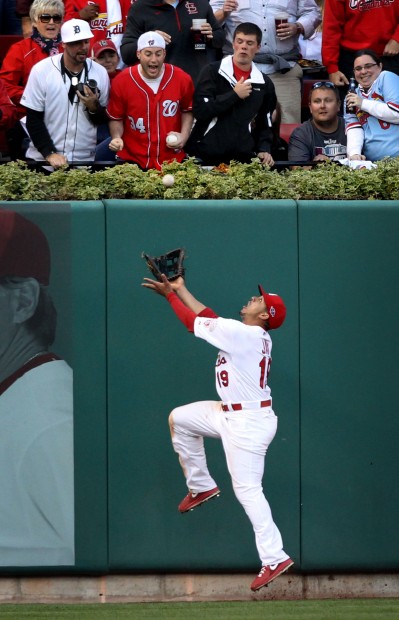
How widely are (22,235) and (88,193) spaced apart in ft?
1.96

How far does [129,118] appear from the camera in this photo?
32.4 ft

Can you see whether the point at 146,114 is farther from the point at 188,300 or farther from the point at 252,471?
the point at 252,471

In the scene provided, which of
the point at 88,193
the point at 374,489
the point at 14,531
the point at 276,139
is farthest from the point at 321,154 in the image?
the point at 14,531

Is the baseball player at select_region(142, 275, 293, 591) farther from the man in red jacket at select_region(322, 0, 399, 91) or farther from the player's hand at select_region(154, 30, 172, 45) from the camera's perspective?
the man in red jacket at select_region(322, 0, 399, 91)

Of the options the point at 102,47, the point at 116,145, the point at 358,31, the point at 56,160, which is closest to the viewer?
the point at 56,160

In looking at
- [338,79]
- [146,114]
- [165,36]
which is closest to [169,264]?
[146,114]

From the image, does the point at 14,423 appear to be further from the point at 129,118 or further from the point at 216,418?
the point at 129,118

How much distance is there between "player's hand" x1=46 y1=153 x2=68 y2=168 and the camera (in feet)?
30.8

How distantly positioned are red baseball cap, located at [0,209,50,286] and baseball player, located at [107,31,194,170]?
1.42m

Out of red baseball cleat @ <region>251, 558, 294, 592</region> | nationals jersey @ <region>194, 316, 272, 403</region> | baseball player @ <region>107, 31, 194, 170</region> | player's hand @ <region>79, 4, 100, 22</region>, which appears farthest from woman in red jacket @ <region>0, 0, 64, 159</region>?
red baseball cleat @ <region>251, 558, 294, 592</region>

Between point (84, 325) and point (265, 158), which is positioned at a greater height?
point (265, 158)

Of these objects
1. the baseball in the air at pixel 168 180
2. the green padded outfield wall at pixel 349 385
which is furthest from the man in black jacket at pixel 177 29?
the green padded outfield wall at pixel 349 385

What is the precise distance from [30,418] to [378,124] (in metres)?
3.88

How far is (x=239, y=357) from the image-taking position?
786cm
